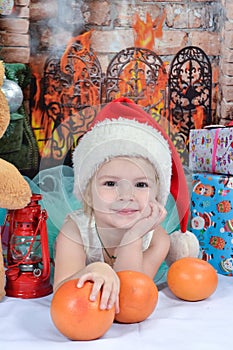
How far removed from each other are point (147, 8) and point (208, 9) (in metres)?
0.31

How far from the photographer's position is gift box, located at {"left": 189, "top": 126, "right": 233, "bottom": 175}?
4.28 ft

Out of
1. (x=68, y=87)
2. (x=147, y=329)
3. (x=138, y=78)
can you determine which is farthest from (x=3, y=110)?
(x=138, y=78)

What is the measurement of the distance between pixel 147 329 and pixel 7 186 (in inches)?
16.5

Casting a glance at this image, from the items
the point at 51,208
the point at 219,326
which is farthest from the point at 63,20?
the point at 219,326

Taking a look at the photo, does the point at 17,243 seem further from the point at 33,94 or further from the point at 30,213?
the point at 33,94

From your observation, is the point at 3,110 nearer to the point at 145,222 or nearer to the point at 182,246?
the point at 145,222

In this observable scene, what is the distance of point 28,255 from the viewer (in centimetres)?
111

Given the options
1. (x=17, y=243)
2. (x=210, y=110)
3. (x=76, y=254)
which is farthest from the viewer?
(x=210, y=110)

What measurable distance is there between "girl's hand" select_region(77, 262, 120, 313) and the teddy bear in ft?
0.89

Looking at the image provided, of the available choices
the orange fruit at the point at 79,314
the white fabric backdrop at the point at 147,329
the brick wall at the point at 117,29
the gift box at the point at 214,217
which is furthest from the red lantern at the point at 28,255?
the brick wall at the point at 117,29

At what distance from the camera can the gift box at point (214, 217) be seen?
129cm

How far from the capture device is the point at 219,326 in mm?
921

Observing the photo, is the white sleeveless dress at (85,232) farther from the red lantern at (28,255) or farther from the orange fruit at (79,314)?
the orange fruit at (79,314)

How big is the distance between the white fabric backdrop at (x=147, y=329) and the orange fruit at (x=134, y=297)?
0.07 ft
